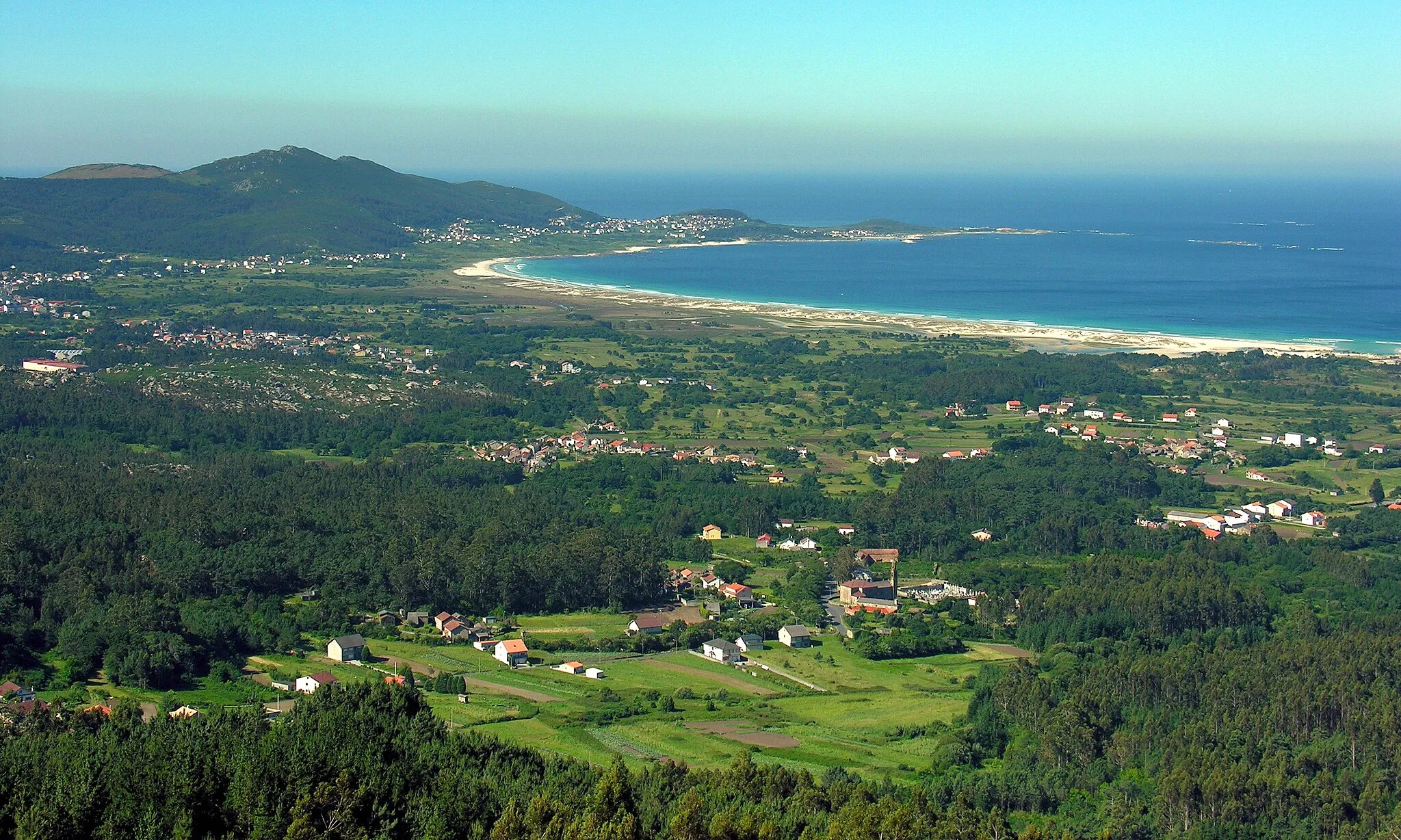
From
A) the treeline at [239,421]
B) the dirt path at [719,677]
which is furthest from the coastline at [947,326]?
the dirt path at [719,677]

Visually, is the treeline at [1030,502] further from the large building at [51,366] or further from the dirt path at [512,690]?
the large building at [51,366]

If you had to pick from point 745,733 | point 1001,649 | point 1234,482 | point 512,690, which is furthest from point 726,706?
point 1234,482

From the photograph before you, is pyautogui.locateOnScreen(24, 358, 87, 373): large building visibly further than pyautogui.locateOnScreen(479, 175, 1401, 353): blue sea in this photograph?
No

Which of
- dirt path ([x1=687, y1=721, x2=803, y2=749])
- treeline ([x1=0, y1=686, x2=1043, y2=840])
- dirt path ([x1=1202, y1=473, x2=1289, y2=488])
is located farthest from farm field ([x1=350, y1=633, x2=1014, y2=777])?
dirt path ([x1=1202, y1=473, x2=1289, y2=488])

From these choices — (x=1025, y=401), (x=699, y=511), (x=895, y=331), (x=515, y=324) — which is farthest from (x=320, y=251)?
(x=699, y=511)

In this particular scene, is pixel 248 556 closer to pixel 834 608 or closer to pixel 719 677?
pixel 719 677

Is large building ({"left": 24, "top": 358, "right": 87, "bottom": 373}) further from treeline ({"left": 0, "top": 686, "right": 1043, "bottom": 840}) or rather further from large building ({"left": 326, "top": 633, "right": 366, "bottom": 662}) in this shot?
treeline ({"left": 0, "top": 686, "right": 1043, "bottom": 840})

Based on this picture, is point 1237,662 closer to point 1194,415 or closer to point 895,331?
point 1194,415
